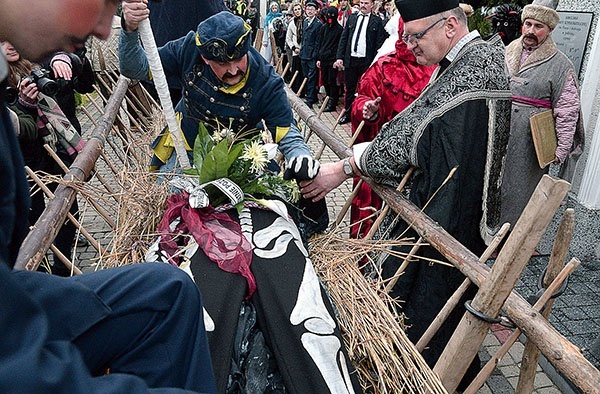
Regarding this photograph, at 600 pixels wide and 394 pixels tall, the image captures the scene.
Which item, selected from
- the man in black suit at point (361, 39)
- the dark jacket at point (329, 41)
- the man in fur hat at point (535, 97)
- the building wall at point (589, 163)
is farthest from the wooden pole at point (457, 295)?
the dark jacket at point (329, 41)

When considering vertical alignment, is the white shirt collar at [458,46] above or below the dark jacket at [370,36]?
above

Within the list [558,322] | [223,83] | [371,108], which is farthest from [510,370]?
[223,83]

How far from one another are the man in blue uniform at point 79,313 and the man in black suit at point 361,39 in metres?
7.52

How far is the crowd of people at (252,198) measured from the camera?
0.85m

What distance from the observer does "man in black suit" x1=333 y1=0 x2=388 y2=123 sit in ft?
26.4

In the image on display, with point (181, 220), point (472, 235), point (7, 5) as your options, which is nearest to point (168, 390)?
point (7, 5)

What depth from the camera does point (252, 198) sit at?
211cm

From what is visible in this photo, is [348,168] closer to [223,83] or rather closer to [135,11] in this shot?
[223,83]

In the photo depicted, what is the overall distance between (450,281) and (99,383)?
1749 mm

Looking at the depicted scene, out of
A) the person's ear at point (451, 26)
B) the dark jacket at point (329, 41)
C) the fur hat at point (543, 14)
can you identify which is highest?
the fur hat at point (543, 14)

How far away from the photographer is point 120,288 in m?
1.17

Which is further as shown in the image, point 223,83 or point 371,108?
point 371,108

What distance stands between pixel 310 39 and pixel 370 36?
84.5 inches

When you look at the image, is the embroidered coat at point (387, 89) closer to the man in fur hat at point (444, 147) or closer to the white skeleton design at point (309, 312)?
the man in fur hat at point (444, 147)
